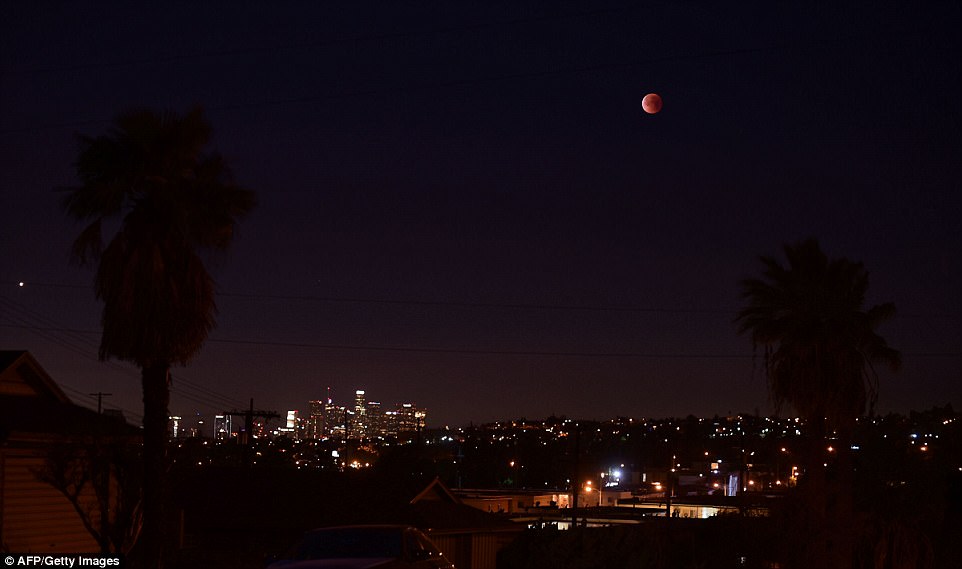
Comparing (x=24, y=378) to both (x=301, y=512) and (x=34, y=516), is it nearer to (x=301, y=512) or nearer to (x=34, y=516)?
(x=34, y=516)

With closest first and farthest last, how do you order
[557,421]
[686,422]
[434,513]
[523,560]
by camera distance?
[523,560], [434,513], [557,421], [686,422]

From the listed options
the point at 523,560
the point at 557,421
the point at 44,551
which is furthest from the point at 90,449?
the point at 557,421

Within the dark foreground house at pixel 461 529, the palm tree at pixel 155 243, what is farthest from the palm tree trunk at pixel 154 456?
the dark foreground house at pixel 461 529

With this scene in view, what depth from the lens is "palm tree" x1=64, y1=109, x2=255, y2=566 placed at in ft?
70.7

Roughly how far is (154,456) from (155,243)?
4184 mm

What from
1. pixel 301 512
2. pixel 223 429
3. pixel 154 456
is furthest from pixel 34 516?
pixel 223 429

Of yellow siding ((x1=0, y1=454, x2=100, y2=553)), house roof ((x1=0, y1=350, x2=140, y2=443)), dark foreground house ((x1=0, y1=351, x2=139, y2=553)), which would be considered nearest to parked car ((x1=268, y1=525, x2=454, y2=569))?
dark foreground house ((x1=0, y1=351, x2=139, y2=553))

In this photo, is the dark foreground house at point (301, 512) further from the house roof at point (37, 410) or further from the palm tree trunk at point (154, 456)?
the palm tree trunk at point (154, 456)

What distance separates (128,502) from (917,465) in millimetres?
32209

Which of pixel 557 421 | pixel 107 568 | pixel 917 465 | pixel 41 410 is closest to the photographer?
pixel 107 568

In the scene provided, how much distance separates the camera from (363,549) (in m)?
16.7

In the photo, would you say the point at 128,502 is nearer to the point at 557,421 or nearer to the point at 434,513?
the point at 434,513

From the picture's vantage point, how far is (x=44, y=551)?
23.1 m

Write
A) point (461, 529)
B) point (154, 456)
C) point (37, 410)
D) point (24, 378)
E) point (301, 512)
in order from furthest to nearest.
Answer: point (461, 529)
point (301, 512)
point (24, 378)
point (37, 410)
point (154, 456)
